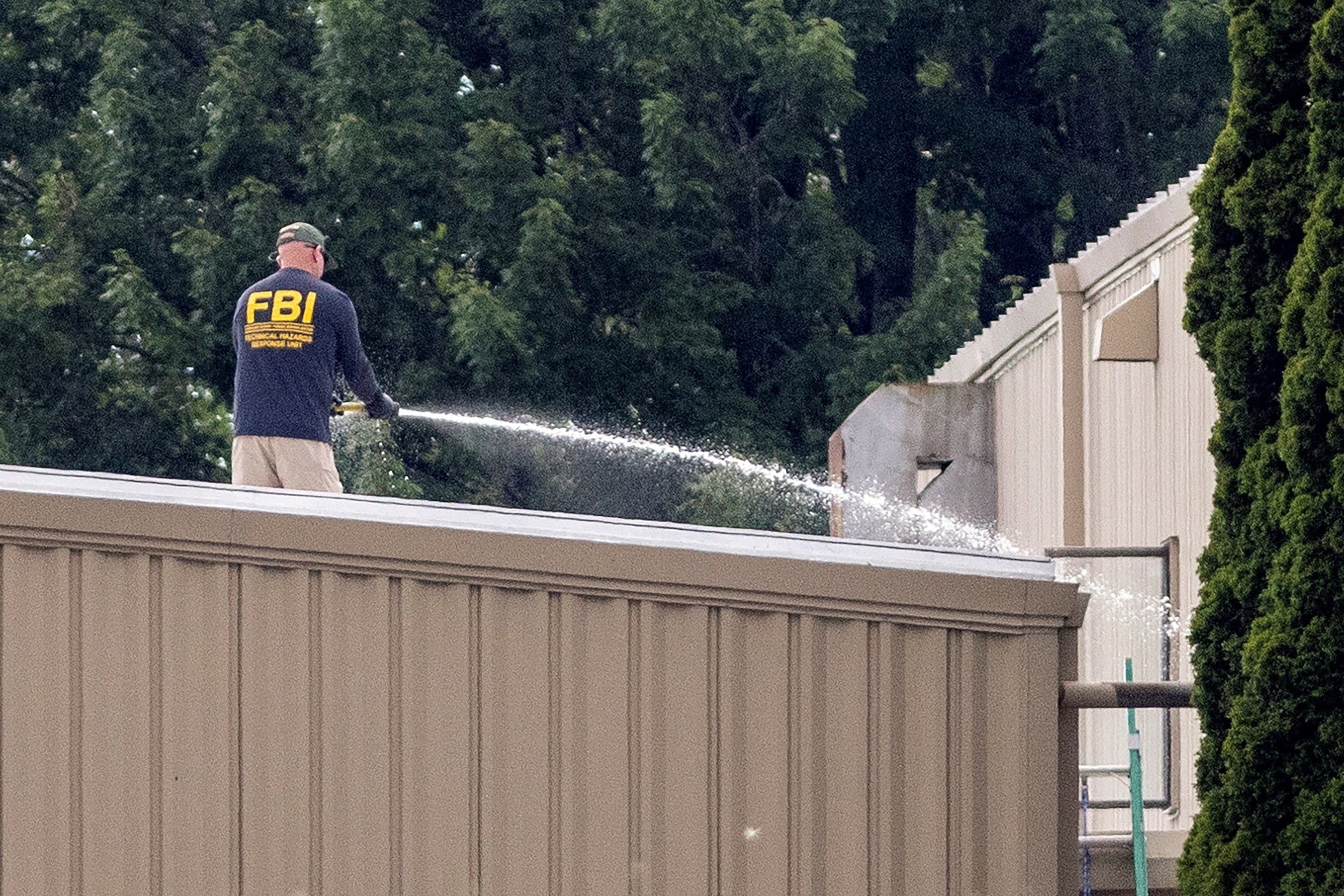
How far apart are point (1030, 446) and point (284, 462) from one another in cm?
503

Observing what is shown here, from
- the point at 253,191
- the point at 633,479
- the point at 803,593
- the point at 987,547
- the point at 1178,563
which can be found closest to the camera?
the point at 803,593

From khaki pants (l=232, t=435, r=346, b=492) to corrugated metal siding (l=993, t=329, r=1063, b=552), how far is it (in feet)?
12.7

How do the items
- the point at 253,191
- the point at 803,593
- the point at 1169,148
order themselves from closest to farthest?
the point at 803,593, the point at 253,191, the point at 1169,148

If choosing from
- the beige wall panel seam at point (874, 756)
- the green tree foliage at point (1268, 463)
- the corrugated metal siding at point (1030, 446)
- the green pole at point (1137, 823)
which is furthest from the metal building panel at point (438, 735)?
the corrugated metal siding at point (1030, 446)

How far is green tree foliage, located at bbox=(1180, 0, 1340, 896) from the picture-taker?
18.3 feet

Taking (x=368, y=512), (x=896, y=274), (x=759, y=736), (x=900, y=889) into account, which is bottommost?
(x=900, y=889)

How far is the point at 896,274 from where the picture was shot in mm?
24906

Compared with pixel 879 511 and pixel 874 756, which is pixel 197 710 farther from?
pixel 879 511

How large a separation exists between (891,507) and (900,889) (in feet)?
26.6

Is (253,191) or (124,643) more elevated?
(253,191)

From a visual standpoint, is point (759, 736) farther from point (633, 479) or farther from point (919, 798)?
point (633, 479)

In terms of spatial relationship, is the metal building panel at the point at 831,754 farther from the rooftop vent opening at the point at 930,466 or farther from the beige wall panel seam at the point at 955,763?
the rooftop vent opening at the point at 930,466

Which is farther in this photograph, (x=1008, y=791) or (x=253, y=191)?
(x=253, y=191)

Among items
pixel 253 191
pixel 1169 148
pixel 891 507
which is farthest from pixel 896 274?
pixel 891 507
